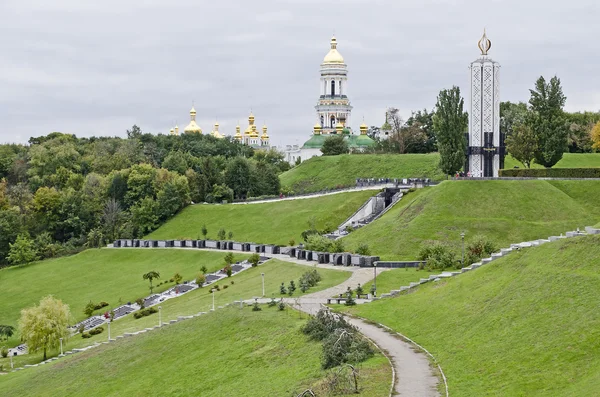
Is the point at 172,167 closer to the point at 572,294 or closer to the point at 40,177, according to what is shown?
the point at 40,177

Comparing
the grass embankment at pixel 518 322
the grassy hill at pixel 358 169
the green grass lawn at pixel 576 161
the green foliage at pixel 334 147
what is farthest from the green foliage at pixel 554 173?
the green foliage at pixel 334 147

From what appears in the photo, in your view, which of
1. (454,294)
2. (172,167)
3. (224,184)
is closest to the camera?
(454,294)

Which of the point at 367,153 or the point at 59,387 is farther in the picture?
the point at 367,153

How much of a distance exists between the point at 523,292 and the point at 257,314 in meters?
16.2

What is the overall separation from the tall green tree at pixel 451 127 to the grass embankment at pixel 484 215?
5.29 m

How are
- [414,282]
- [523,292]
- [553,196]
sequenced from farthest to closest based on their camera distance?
[553,196]
[414,282]
[523,292]

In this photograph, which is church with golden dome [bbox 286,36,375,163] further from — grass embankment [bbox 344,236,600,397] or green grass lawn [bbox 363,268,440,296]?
grass embankment [bbox 344,236,600,397]

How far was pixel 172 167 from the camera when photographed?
14438 cm

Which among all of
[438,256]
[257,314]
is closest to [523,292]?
[257,314]

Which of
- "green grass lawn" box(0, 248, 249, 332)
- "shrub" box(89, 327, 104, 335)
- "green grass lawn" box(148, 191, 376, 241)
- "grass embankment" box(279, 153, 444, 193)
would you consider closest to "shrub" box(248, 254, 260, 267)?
"green grass lawn" box(0, 248, 249, 332)

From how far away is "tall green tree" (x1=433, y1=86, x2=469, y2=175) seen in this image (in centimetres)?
9150

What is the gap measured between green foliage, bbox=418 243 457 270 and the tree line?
192ft

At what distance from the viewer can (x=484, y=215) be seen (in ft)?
263

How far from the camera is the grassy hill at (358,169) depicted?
419 ft
